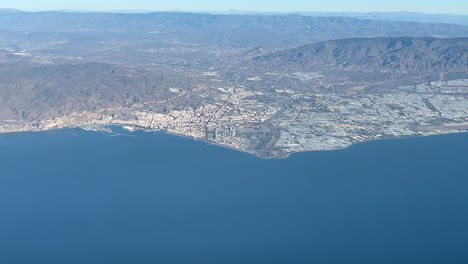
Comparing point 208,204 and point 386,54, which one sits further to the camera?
point 386,54

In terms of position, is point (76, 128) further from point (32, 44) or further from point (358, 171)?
point (32, 44)

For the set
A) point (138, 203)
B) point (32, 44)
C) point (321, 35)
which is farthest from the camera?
point (321, 35)

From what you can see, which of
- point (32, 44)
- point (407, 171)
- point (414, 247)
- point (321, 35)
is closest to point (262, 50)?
point (321, 35)

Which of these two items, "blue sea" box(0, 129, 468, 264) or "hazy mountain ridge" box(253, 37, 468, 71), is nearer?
"blue sea" box(0, 129, 468, 264)

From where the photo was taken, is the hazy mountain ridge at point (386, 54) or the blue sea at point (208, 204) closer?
the blue sea at point (208, 204)
